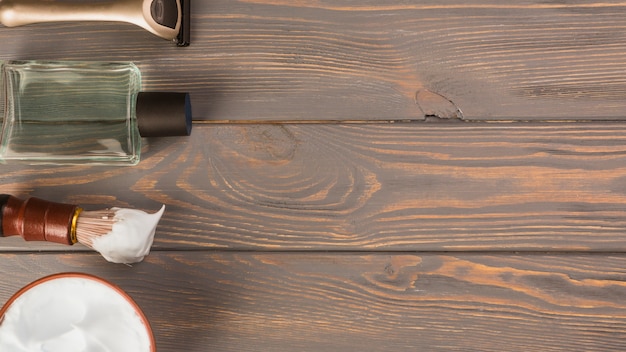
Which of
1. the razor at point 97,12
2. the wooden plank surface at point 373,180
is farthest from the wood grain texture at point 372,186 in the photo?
the razor at point 97,12

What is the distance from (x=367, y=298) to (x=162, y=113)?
26 cm

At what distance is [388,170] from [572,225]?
0.60 feet

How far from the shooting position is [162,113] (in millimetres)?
558

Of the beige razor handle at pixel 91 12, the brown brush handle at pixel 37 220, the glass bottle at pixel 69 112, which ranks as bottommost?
the brown brush handle at pixel 37 220

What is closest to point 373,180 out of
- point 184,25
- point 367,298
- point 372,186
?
point 372,186

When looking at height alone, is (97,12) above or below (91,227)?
above

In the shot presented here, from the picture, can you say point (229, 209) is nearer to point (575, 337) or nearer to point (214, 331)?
point (214, 331)

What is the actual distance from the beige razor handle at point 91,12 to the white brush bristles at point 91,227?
177mm

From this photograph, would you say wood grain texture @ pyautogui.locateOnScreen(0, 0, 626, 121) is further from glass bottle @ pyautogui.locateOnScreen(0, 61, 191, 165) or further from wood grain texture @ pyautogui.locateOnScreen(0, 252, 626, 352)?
wood grain texture @ pyautogui.locateOnScreen(0, 252, 626, 352)

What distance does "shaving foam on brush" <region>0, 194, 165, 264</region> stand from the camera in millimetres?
536

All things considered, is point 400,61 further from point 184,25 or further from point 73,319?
point 73,319

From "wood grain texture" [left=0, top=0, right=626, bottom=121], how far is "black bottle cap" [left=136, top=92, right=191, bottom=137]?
0.04 m

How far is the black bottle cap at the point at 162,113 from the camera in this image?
558 millimetres

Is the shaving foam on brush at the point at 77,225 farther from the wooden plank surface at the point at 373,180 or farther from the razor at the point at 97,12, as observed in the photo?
the razor at the point at 97,12
